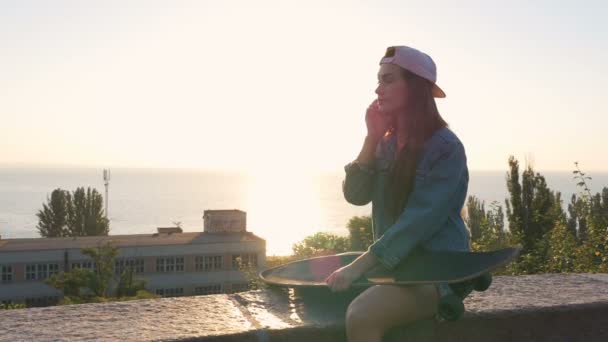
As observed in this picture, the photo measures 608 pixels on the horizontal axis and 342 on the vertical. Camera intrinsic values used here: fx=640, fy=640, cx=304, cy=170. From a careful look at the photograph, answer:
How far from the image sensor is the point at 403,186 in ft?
9.64

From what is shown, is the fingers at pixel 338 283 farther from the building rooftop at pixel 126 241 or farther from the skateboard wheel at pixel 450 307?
the building rooftop at pixel 126 241

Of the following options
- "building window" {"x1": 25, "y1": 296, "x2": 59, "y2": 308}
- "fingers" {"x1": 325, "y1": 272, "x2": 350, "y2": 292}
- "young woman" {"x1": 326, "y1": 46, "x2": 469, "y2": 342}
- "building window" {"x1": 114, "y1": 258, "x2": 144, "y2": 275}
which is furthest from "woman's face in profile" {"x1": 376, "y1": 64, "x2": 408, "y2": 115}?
"building window" {"x1": 114, "y1": 258, "x2": 144, "y2": 275}

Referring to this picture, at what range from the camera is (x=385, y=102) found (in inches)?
121

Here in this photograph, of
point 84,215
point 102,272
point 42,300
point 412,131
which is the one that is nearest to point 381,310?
point 412,131

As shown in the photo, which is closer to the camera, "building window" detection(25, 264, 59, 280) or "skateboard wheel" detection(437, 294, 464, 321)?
"skateboard wheel" detection(437, 294, 464, 321)

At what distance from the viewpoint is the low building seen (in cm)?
4312

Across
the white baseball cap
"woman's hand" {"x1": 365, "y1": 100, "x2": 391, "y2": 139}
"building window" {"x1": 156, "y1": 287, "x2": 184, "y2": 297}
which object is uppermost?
the white baseball cap

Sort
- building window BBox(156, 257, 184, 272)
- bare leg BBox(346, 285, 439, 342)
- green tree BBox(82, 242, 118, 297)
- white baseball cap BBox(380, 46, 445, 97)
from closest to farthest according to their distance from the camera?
bare leg BBox(346, 285, 439, 342)
white baseball cap BBox(380, 46, 445, 97)
green tree BBox(82, 242, 118, 297)
building window BBox(156, 257, 184, 272)

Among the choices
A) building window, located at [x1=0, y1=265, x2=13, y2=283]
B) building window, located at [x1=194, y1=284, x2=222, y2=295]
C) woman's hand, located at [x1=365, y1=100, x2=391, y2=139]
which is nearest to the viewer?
woman's hand, located at [x1=365, y1=100, x2=391, y2=139]

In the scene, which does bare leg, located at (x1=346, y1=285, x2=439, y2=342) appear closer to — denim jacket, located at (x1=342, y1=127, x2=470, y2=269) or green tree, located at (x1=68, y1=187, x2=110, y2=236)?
denim jacket, located at (x1=342, y1=127, x2=470, y2=269)

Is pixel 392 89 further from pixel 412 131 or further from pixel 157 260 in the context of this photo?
pixel 157 260

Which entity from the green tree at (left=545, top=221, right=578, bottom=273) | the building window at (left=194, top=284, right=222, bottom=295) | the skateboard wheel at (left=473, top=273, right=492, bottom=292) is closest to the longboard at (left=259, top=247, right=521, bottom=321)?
the skateboard wheel at (left=473, top=273, right=492, bottom=292)

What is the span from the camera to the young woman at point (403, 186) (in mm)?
2691

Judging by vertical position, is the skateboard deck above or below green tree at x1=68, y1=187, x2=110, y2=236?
below
